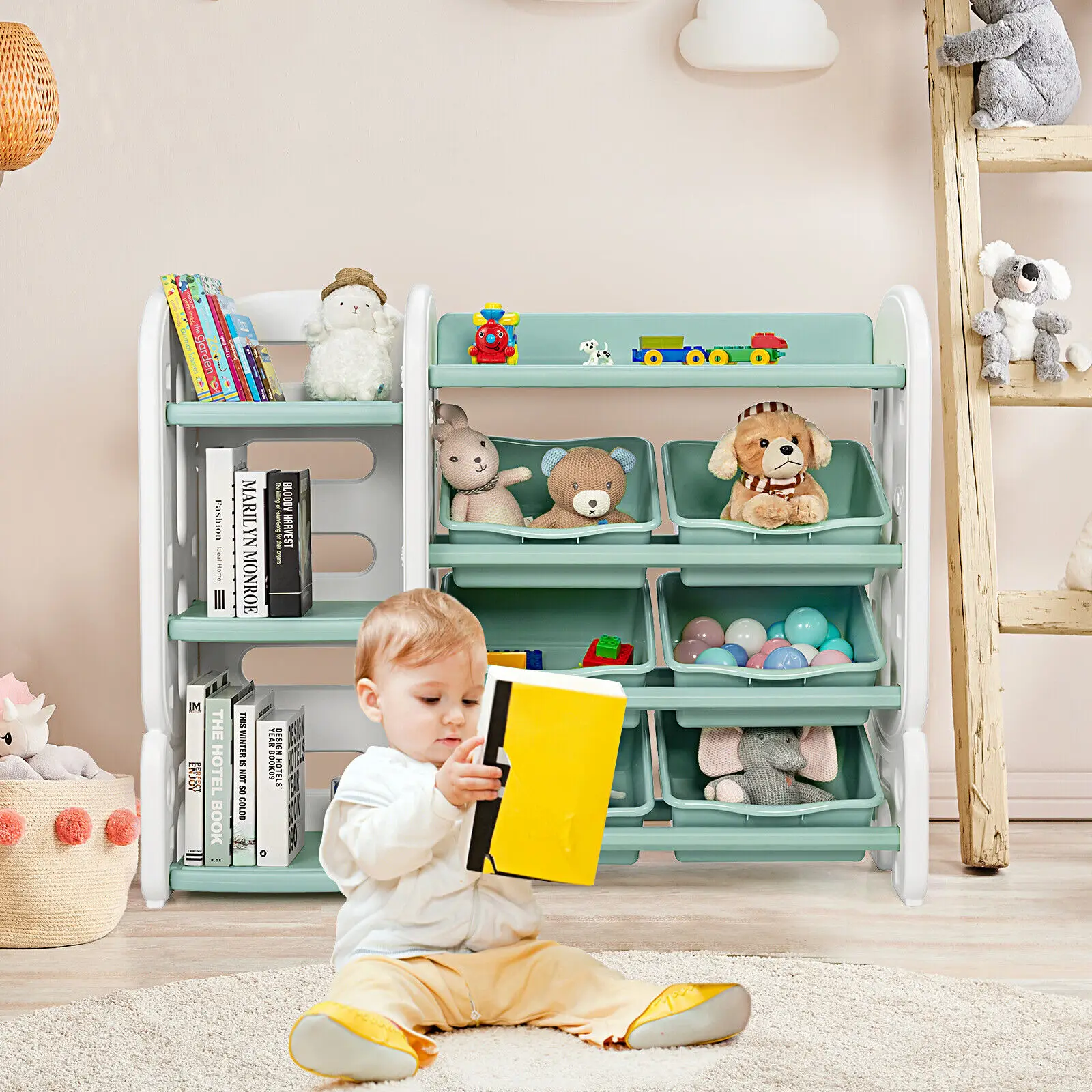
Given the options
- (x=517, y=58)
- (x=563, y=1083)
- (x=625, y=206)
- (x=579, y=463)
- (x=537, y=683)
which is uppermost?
(x=517, y=58)

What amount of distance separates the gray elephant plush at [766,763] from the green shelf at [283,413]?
73cm

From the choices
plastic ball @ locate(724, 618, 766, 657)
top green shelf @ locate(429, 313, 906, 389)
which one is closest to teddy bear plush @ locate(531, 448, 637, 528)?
top green shelf @ locate(429, 313, 906, 389)

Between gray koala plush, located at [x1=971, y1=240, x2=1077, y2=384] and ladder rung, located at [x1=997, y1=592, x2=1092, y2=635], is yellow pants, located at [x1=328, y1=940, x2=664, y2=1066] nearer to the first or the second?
ladder rung, located at [x1=997, y1=592, x2=1092, y2=635]

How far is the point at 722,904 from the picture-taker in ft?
6.19

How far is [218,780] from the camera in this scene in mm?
1896

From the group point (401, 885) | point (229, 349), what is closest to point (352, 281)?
point (229, 349)

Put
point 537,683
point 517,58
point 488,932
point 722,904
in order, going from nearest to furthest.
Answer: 1. point 537,683
2. point 488,932
3. point 722,904
4. point 517,58

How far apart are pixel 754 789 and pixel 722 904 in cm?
19

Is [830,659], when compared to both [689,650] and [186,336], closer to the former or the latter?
[689,650]

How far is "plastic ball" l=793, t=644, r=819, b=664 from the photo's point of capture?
6.47 feet

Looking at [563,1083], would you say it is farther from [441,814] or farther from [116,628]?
[116,628]

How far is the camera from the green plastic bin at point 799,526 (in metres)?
1.91

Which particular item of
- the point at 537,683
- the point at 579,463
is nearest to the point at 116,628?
the point at 579,463

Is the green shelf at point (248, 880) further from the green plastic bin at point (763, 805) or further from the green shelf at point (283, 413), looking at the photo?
the green shelf at point (283, 413)
